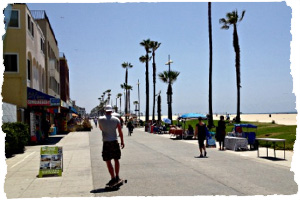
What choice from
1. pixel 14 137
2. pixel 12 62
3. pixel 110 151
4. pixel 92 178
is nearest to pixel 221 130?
pixel 14 137

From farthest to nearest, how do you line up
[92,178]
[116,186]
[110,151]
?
[92,178], [110,151], [116,186]

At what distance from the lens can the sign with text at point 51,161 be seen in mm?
11141

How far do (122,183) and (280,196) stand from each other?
3.52 metres

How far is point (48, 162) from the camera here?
442 inches

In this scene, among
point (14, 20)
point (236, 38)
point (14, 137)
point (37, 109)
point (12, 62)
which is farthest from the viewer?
point (236, 38)

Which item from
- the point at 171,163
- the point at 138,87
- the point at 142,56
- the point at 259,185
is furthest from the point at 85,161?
→ the point at 138,87

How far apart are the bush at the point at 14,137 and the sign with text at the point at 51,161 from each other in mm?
5471

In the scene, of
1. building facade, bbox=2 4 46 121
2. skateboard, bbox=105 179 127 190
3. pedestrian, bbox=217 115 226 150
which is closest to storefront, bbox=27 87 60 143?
building facade, bbox=2 4 46 121

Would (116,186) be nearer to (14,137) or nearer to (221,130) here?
(14,137)

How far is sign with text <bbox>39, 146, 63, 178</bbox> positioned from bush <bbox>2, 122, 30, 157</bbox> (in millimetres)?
5471

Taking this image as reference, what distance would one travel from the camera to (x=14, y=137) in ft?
55.9

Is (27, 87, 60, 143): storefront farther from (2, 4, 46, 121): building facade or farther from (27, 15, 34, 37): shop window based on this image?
(27, 15, 34, 37): shop window

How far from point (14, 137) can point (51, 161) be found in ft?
21.3

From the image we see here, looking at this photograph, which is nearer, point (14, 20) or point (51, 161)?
point (51, 161)
